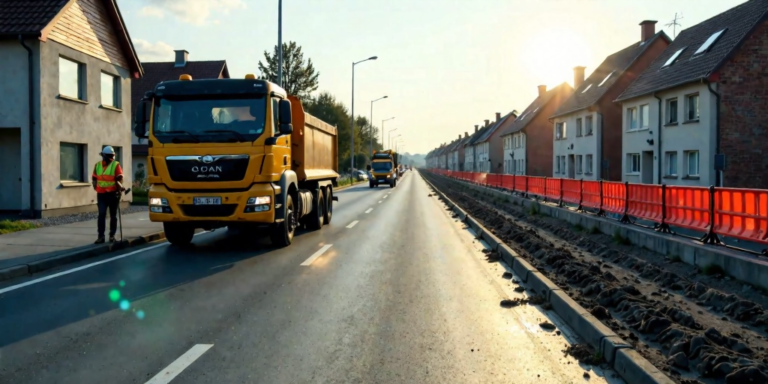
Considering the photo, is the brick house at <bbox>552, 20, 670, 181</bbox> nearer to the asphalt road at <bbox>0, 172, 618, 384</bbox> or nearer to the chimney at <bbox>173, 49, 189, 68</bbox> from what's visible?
the chimney at <bbox>173, 49, 189, 68</bbox>

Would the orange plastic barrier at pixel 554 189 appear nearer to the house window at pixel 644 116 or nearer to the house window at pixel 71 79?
the house window at pixel 644 116

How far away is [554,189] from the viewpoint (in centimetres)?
2220

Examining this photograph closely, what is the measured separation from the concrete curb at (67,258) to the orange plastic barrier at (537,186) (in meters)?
15.7

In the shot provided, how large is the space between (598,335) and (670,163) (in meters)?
25.7

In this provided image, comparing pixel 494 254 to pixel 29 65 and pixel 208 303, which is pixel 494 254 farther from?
pixel 29 65

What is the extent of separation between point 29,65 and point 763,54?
86.0ft

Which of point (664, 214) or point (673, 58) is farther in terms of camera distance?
point (673, 58)

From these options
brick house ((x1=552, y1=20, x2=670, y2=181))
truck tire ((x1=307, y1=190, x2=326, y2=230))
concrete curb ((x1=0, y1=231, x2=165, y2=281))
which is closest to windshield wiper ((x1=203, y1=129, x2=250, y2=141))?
concrete curb ((x1=0, y1=231, x2=165, y2=281))

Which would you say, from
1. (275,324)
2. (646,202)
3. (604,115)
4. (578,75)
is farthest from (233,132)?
(578,75)

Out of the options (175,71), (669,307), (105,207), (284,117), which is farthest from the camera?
(175,71)

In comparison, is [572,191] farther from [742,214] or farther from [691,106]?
[691,106]

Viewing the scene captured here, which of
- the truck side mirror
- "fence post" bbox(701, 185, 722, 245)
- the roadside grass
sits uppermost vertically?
the truck side mirror

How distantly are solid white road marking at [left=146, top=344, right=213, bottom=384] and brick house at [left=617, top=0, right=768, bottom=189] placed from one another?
23353 millimetres

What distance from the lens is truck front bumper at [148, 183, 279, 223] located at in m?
10.5
